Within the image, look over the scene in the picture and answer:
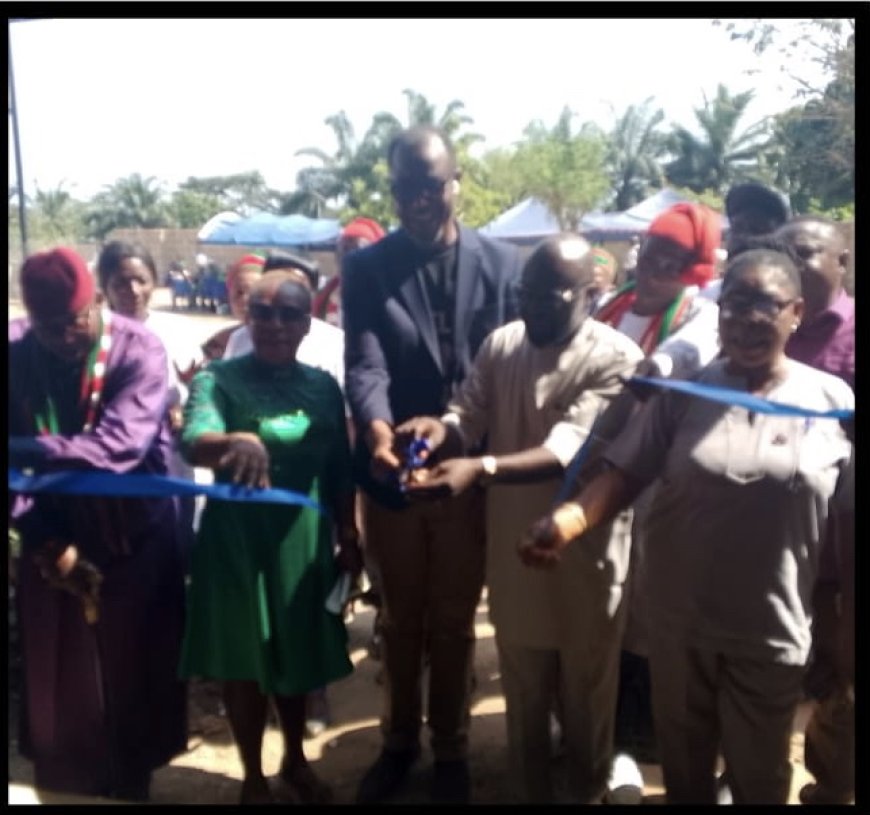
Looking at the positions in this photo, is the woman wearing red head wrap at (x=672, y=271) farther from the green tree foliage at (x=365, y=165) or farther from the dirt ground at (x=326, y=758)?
the dirt ground at (x=326, y=758)

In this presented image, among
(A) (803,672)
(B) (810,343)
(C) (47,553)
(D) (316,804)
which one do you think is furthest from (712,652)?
(C) (47,553)

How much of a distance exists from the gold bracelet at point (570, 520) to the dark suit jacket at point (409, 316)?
23.8 inches

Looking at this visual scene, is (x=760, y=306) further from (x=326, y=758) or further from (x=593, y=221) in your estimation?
(x=326, y=758)

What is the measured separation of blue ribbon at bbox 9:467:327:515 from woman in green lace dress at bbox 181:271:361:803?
0.04 metres

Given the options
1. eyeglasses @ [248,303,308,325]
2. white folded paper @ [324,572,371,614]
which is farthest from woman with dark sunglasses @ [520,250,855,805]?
eyeglasses @ [248,303,308,325]

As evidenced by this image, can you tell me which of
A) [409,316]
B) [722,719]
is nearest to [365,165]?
[409,316]

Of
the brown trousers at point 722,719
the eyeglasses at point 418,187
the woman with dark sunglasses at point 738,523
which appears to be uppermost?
the eyeglasses at point 418,187

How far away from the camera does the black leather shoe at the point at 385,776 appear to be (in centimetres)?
328

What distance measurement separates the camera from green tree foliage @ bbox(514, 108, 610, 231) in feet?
10.1

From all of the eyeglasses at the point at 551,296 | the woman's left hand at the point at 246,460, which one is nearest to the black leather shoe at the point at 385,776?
the woman's left hand at the point at 246,460

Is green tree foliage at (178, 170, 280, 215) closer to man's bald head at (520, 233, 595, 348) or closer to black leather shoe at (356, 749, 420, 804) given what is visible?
man's bald head at (520, 233, 595, 348)

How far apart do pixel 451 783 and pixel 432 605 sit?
0.59m

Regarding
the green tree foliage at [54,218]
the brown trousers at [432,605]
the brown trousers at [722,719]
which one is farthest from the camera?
the brown trousers at [432,605]

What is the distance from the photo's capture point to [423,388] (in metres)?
3.13
